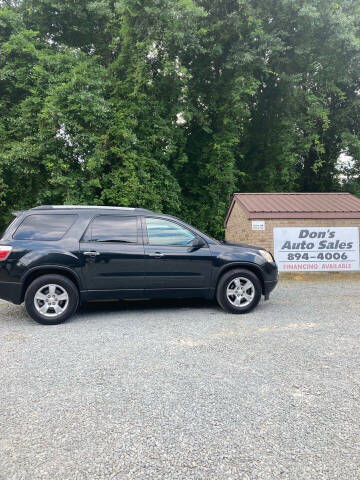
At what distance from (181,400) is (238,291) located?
126 inches

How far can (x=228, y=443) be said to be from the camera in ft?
7.37

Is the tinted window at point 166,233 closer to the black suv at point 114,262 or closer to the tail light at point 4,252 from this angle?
the black suv at point 114,262

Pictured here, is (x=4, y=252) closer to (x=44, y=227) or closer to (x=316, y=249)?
(x=44, y=227)

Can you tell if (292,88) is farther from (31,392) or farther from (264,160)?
(31,392)

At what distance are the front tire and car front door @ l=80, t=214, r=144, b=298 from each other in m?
1.44

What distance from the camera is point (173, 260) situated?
571 cm

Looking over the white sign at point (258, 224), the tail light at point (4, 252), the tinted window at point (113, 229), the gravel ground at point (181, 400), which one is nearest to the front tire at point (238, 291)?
the gravel ground at point (181, 400)

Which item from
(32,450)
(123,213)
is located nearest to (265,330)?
(123,213)

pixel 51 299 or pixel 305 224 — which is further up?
pixel 305 224

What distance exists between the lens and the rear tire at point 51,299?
515 cm

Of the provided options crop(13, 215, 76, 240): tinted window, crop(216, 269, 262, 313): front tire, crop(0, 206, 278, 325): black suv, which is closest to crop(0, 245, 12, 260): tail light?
crop(0, 206, 278, 325): black suv

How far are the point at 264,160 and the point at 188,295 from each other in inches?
641

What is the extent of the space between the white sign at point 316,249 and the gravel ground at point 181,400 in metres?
4.90

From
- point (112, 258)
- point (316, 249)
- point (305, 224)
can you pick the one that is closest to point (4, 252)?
point (112, 258)
